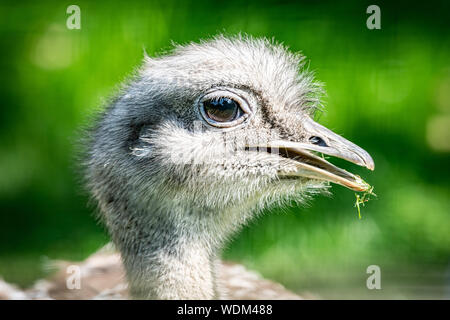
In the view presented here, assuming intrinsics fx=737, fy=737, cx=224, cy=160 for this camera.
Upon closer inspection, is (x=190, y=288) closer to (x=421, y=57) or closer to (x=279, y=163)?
(x=279, y=163)

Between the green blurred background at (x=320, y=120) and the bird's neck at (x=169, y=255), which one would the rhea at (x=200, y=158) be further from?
the green blurred background at (x=320, y=120)

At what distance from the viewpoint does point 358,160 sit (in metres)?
2.04

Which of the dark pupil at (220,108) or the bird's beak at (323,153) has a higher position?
the dark pupil at (220,108)

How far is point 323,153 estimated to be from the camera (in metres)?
2.09

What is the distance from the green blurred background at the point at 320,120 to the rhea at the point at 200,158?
0.86 meters

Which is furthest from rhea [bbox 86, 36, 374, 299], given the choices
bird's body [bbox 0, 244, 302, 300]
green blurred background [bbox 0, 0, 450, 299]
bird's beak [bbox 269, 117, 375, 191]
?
green blurred background [bbox 0, 0, 450, 299]

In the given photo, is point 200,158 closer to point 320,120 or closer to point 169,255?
point 169,255

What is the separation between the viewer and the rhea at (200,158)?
6.89ft

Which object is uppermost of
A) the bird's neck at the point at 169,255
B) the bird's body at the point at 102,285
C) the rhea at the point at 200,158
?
the rhea at the point at 200,158

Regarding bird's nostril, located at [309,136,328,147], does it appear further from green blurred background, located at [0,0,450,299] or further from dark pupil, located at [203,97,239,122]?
green blurred background, located at [0,0,450,299]

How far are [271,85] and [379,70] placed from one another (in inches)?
47.8

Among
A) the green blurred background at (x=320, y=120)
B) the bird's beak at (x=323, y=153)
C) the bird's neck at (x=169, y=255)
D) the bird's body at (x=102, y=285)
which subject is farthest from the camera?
the green blurred background at (x=320, y=120)

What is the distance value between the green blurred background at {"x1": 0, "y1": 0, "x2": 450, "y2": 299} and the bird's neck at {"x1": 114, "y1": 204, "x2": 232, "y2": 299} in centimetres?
93

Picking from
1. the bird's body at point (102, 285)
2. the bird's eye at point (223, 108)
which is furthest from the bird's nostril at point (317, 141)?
the bird's body at point (102, 285)
